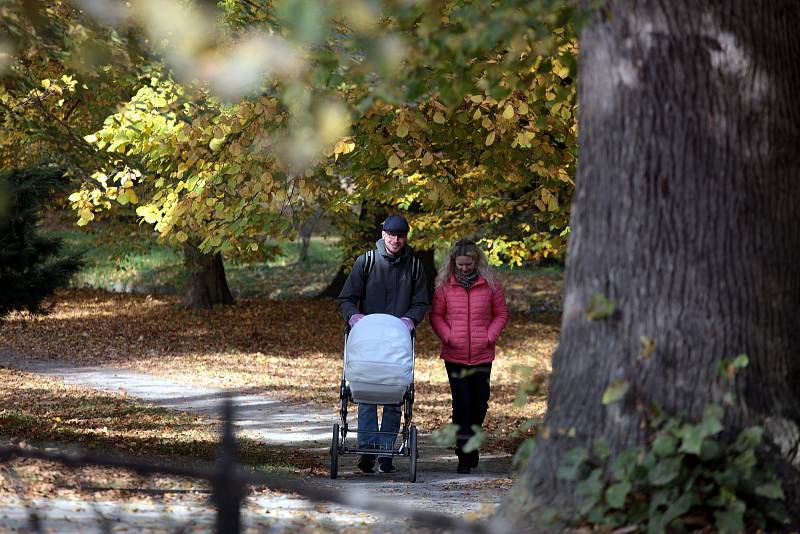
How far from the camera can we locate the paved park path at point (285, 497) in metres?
5.30

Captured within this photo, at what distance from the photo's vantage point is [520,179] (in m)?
11.0

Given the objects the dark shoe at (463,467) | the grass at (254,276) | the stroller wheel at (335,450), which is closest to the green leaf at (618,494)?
the stroller wheel at (335,450)

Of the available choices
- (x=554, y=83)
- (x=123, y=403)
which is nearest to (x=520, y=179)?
(x=554, y=83)

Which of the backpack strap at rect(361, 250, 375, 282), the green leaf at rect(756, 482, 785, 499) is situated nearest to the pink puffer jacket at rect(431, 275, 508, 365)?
the backpack strap at rect(361, 250, 375, 282)

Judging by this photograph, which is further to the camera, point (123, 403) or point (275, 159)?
point (123, 403)

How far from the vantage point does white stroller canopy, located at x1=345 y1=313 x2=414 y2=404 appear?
8.52 metres

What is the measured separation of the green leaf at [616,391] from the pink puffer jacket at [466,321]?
4.64 m

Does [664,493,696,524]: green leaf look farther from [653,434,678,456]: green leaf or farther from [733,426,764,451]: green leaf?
[733,426,764,451]: green leaf

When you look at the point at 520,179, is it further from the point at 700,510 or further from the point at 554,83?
the point at 700,510

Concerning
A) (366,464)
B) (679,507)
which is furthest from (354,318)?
(679,507)

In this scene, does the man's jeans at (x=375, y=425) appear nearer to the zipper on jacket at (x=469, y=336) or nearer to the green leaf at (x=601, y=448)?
the zipper on jacket at (x=469, y=336)

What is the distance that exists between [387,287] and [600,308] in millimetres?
4566

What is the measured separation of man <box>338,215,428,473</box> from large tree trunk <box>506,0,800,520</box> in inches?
171

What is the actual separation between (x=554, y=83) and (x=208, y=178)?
348 centimetres
